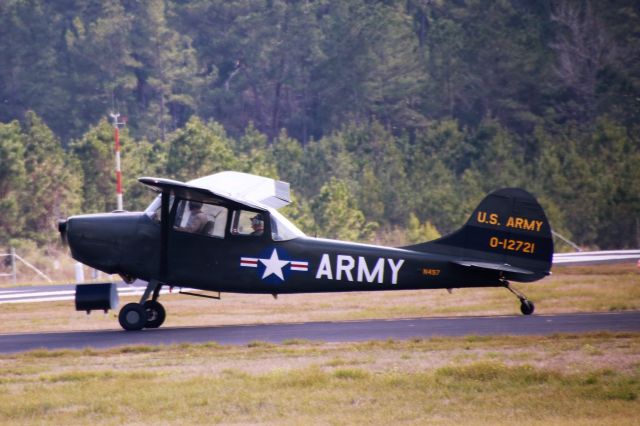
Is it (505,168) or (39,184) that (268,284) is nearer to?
(39,184)

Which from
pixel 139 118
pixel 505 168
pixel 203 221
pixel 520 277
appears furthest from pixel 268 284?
pixel 139 118

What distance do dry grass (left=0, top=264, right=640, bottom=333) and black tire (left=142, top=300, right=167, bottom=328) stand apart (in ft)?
4.61

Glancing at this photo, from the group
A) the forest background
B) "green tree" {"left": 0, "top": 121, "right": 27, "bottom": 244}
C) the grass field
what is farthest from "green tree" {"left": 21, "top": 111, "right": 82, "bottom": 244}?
the grass field

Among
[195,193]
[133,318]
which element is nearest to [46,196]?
[133,318]

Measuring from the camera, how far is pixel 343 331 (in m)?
17.0

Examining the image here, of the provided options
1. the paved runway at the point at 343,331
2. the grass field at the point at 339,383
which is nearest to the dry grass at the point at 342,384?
the grass field at the point at 339,383

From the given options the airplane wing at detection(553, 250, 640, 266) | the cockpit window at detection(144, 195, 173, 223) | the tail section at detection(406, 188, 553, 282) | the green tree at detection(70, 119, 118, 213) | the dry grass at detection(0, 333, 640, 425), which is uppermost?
the green tree at detection(70, 119, 118, 213)

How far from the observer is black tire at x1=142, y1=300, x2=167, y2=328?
58.9 feet

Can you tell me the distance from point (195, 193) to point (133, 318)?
7.61ft

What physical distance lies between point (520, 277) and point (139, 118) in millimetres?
56644

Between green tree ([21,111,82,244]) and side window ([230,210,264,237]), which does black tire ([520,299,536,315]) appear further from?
green tree ([21,111,82,244])

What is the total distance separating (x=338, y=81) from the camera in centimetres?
6994

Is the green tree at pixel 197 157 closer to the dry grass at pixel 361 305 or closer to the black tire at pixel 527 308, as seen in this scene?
the dry grass at pixel 361 305

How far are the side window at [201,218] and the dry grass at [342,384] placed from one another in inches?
110
